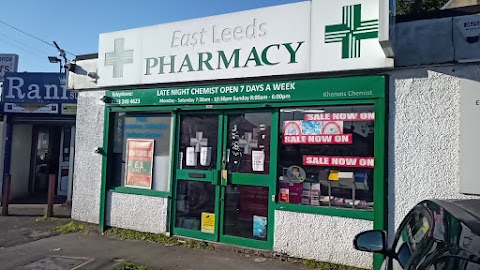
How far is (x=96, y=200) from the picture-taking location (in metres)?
7.76

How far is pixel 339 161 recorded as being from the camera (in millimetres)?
5602

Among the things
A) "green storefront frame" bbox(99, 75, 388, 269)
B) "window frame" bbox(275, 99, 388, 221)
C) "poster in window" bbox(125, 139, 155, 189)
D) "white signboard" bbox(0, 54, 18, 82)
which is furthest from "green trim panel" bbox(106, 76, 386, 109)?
"white signboard" bbox(0, 54, 18, 82)

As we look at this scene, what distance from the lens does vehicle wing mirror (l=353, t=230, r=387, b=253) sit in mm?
2785

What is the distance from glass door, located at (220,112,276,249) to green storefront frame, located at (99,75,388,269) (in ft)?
0.23

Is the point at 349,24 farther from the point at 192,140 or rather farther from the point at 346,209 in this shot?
the point at 192,140

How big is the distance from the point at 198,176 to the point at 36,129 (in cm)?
767

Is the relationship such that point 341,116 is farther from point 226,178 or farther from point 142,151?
point 142,151

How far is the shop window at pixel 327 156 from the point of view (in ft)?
18.0

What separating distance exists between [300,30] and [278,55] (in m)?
0.48

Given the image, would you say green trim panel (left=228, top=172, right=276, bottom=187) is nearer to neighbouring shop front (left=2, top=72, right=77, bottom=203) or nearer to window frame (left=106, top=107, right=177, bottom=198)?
window frame (left=106, top=107, right=177, bottom=198)

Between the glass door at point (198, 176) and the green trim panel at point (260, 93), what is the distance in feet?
1.19

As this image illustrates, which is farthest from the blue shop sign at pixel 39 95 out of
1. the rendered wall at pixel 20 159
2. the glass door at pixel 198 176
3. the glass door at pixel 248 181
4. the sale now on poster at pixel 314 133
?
the sale now on poster at pixel 314 133

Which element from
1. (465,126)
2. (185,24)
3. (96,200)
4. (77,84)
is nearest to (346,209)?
(465,126)

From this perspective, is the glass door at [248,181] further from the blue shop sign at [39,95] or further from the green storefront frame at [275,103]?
the blue shop sign at [39,95]
